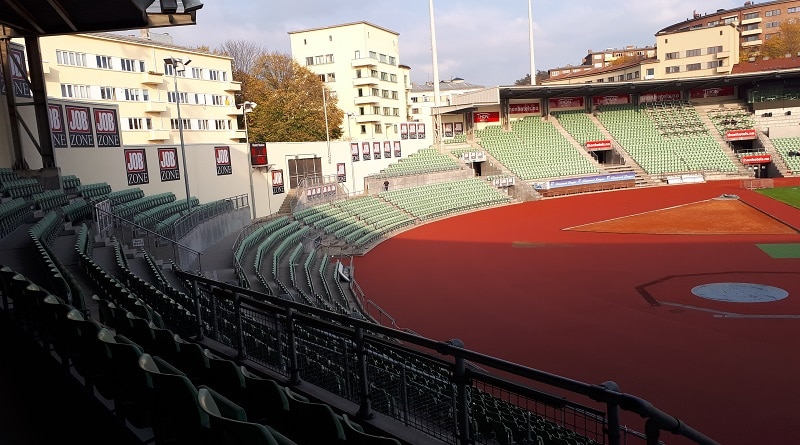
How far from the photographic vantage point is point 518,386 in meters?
3.57

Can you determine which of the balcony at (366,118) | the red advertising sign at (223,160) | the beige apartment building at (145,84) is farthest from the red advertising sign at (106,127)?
the balcony at (366,118)

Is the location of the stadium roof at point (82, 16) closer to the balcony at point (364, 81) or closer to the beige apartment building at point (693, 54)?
the balcony at point (364, 81)

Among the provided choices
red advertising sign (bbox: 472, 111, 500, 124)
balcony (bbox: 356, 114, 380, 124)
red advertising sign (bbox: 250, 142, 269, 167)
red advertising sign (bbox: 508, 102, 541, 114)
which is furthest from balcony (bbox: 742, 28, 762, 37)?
red advertising sign (bbox: 250, 142, 269, 167)

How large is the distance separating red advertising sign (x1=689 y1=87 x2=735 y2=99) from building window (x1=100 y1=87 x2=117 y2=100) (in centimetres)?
4639

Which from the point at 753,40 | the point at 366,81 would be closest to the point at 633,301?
the point at 366,81

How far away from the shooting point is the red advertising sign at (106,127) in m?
20.9

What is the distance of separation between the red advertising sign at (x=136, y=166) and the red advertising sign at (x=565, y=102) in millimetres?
36860

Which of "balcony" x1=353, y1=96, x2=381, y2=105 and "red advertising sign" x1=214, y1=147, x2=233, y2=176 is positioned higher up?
"balcony" x1=353, y1=96, x2=381, y2=105

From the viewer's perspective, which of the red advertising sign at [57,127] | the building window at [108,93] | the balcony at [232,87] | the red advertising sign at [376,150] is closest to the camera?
the red advertising sign at [57,127]

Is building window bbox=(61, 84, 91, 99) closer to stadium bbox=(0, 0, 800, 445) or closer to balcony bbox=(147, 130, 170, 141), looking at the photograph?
balcony bbox=(147, 130, 170, 141)

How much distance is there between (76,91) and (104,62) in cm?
285

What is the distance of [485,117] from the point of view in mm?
48844

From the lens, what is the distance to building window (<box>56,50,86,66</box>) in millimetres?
36250

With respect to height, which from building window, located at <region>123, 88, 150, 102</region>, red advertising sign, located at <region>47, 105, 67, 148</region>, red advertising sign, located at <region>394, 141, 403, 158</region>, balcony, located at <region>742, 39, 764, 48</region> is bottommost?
red advertising sign, located at <region>394, 141, 403, 158</region>
